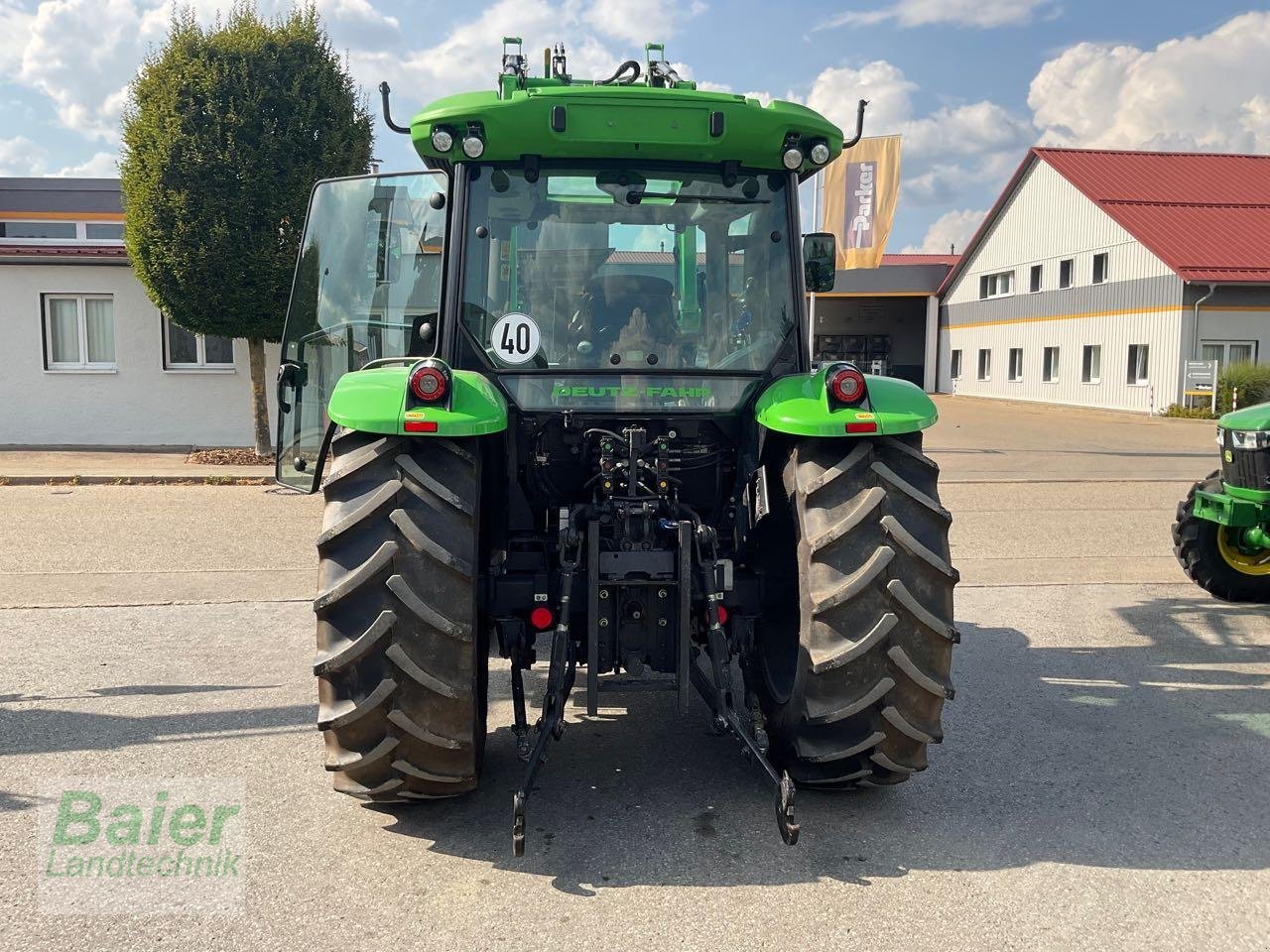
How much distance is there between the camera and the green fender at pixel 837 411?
3516 millimetres

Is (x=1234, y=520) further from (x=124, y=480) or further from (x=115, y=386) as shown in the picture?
(x=115, y=386)

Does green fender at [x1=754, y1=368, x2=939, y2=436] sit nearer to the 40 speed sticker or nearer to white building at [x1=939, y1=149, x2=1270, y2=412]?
the 40 speed sticker

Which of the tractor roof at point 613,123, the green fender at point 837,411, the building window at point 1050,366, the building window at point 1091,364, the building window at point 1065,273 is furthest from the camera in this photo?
the building window at point 1050,366

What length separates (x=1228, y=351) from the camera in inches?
1056

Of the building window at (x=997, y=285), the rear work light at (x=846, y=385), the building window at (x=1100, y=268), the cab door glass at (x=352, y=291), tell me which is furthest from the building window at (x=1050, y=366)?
the rear work light at (x=846, y=385)

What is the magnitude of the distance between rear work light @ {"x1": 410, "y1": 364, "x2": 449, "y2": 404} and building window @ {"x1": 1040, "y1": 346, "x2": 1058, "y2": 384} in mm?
32577

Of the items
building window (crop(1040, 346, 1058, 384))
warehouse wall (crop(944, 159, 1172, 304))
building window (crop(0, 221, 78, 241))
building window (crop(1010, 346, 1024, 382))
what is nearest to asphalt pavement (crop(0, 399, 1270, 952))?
warehouse wall (crop(944, 159, 1172, 304))

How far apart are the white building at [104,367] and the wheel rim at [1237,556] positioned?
1405 cm

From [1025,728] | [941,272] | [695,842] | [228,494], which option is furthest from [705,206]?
[941,272]

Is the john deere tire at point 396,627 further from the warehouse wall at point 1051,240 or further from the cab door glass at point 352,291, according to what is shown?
the warehouse wall at point 1051,240

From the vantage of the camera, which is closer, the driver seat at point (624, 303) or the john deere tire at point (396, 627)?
the john deere tire at point (396, 627)

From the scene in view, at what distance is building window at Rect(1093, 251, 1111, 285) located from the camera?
30062 mm

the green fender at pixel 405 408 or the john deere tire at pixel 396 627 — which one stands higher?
the green fender at pixel 405 408

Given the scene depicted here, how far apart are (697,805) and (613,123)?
2.50 m
